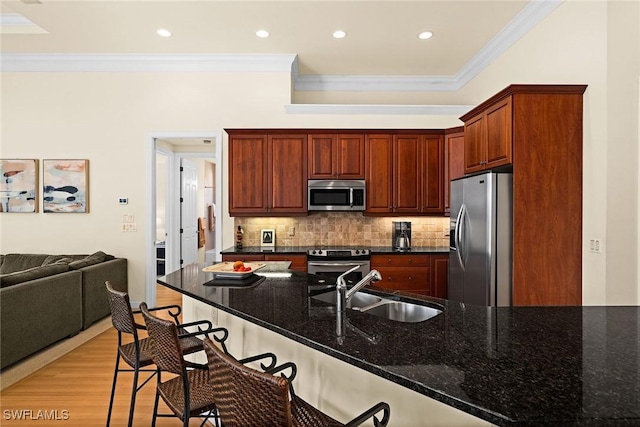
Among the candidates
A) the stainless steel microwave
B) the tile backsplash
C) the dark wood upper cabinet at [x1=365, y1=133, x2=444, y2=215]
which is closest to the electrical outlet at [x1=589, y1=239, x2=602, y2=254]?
the dark wood upper cabinet at [x1=365, y1=133, x2=444, y2=215]

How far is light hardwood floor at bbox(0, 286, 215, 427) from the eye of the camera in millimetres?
2506

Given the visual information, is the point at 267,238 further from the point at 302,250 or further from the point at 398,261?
the point at 398,261

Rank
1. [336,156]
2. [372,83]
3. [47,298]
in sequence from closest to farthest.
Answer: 1. [47,298]
2. [336,156]
3. [372,83]

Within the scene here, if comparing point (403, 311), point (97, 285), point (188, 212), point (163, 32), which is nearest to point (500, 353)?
point (403, 311)

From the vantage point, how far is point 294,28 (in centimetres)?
403

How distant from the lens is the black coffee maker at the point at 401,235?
4891 mm

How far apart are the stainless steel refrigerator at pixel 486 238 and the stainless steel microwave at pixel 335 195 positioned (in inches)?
58.1

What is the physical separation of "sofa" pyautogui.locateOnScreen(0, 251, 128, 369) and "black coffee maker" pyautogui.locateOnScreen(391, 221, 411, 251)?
143 inches

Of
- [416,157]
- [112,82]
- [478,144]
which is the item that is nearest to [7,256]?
[112,82]

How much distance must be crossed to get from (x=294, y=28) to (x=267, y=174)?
1.71 metres

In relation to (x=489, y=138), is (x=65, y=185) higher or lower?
lower

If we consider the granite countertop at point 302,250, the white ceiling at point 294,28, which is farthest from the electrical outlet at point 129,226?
the white ceiling at point 294,28

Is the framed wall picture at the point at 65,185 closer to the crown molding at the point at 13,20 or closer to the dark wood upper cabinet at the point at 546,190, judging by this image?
the crown molding at the point at 13,20

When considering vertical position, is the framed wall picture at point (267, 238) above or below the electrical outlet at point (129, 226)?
below
